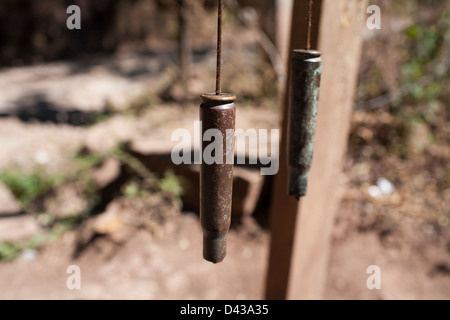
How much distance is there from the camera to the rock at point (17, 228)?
10.7ft

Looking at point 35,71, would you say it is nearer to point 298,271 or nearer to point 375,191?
point 375,191

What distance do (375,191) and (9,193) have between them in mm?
3435

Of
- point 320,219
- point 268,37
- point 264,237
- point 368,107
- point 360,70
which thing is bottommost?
point 264,237

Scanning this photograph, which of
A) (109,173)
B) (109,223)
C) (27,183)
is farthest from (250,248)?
(27,183)

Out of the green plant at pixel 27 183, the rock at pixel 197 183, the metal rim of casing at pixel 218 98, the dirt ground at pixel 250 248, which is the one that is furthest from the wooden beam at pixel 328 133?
the green plant at pixel 27 183

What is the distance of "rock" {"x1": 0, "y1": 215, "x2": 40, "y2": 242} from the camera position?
3258mm

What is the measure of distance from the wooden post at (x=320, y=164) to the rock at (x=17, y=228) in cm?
235

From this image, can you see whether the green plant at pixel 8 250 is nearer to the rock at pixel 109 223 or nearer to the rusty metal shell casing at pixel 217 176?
the rock at pixel 109 223

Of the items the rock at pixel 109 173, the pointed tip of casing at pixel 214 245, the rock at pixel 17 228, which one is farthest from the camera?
the rock at pixel 109 173

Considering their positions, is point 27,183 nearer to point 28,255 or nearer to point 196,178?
point 28,255

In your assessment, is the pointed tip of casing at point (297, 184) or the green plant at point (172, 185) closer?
the pointed tip of casing at point (297, 184)
